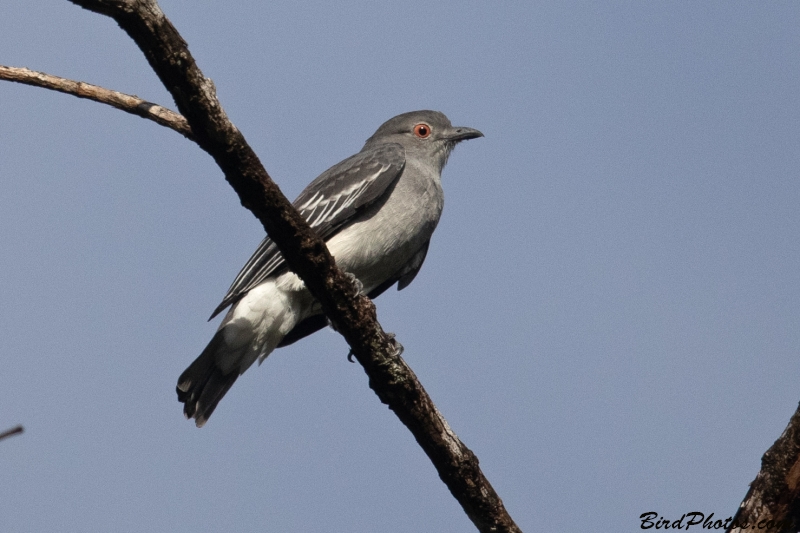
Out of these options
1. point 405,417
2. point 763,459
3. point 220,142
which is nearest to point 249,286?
point 405,417

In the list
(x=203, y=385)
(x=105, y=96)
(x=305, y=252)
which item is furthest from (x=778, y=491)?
(x=203, y=385)

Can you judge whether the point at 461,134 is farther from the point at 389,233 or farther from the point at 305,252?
the point at 305,252

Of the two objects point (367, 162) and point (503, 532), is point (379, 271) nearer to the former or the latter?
point (367, 162)

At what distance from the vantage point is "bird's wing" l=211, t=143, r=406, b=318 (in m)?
8.20

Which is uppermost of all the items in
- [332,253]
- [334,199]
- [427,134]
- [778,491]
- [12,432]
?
[427,134]

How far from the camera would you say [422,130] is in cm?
1081

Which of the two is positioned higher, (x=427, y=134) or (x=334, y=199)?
(x=427, y=134)

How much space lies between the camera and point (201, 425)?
27.4 feet

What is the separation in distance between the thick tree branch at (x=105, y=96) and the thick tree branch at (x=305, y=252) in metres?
0.01

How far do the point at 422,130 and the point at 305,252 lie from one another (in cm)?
555

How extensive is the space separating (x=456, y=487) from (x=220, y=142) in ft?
9.24

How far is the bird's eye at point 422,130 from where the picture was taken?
1077 centimetres

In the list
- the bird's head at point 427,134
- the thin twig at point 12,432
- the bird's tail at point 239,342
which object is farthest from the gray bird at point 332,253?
the thin twig at point 12,432

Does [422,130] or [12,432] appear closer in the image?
[12,432]
